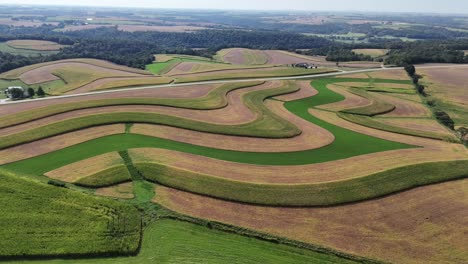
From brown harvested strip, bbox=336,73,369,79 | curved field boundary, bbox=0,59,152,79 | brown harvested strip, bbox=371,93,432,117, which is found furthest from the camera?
curved field boundary, bbox=0,59,152,79

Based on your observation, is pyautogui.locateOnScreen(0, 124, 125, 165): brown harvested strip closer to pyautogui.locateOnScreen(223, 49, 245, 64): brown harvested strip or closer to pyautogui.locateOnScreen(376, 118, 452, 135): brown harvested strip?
pyautogui.locateOnScreen(376, 118, 452, 135): brown harvested strip

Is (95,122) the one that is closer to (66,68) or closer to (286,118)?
(286,118)

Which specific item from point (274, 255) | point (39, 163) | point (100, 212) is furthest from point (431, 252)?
point (39, 163)

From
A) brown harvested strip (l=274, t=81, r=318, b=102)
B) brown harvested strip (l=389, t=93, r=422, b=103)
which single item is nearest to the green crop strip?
brown harvested strip (l=274, t=81, r=318, b=102)

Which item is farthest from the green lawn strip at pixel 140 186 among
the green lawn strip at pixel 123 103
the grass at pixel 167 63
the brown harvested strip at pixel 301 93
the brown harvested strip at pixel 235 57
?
the brown harvested strip at pixel 235 57

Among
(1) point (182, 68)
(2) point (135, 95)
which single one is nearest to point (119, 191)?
(2) point (135, 95)

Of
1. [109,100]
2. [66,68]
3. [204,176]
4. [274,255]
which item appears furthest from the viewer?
[66,68]
